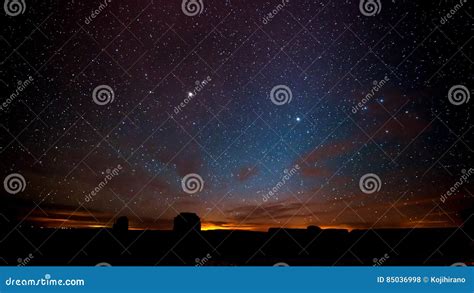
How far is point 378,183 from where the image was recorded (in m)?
6.87

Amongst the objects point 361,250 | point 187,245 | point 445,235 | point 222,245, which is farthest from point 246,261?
point 445,235

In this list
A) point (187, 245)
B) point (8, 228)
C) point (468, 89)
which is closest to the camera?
point (468, 89)

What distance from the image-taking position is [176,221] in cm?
770

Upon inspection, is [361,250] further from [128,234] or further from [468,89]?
[128,234]

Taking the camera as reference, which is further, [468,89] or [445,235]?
[445,235]
